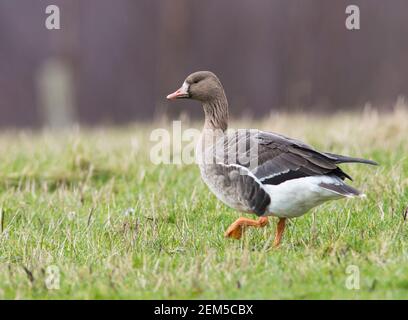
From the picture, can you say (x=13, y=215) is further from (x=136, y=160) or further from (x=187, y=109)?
(x=187, y=109)

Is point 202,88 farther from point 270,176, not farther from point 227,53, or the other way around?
point 227,53

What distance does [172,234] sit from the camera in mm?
5445

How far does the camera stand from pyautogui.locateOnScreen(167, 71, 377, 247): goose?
4.95 meters

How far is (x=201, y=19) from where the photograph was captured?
65.0 ft

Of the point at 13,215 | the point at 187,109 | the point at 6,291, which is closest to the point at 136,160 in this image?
the point at 13,215

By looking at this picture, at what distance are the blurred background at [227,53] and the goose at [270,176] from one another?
13.6m

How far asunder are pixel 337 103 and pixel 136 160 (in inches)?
509

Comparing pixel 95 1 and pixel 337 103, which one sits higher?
pixel 95 1

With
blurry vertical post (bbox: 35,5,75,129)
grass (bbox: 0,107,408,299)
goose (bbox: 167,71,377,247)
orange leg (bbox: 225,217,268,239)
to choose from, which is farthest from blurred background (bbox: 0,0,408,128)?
orange leg (bbox: 225,217,268,239)

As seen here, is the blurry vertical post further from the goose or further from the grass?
the goose

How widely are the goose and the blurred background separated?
1360 cm

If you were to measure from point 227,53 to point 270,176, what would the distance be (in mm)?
15264

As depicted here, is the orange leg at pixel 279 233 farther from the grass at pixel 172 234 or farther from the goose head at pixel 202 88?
the goose head at pixel 202 88

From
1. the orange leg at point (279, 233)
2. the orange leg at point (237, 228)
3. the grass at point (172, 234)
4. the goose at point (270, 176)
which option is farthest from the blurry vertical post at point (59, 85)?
the orange leg at point (279, 233)
